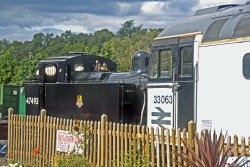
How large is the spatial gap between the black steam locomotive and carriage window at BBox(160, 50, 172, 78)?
1.38 m

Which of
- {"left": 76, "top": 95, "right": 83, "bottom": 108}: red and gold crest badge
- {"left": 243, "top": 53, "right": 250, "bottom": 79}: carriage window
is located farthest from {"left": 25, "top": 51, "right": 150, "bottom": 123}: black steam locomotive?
{"left": 243, "top": 53, "right": 250, "bottom": 79}: carriage window

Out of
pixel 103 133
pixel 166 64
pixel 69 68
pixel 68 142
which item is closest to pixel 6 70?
pixel 69 68

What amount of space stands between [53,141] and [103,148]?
91.9 inches

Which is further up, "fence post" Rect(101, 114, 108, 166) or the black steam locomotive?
the black steam locomotive

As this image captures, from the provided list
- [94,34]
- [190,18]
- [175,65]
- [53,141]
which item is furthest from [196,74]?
[94,34]

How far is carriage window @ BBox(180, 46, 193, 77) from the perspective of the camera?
10117mm

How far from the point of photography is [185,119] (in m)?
10.2

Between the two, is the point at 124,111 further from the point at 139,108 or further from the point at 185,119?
the point at 185,119

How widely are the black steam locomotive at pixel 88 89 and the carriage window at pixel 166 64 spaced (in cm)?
138

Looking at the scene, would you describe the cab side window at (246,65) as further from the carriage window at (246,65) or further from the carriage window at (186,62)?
the carriage window at (186,62)

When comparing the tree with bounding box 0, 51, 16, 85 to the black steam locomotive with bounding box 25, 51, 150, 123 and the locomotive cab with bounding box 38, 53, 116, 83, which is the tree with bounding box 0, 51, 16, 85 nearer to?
the black steam locomotive with bounding box 25, 51, 150, 123

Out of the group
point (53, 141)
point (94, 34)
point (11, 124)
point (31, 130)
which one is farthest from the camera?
point (94, 34)

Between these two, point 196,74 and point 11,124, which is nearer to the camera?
point 196,74

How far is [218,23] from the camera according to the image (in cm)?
1008
